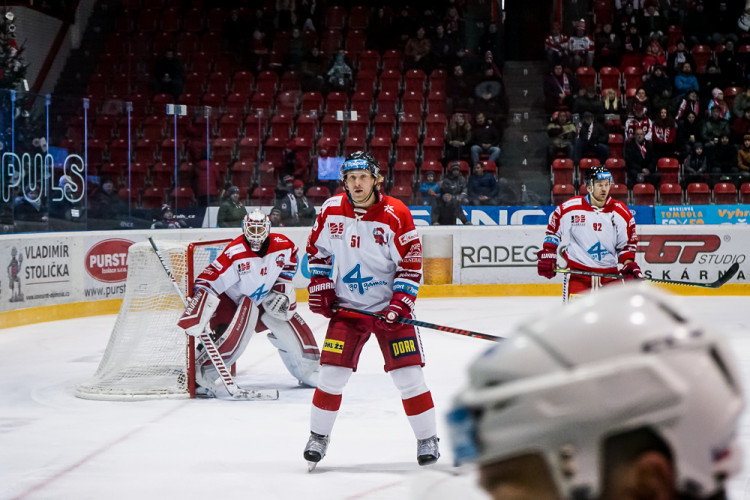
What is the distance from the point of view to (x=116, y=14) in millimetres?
15555

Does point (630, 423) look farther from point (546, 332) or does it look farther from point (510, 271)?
point (510, 271)

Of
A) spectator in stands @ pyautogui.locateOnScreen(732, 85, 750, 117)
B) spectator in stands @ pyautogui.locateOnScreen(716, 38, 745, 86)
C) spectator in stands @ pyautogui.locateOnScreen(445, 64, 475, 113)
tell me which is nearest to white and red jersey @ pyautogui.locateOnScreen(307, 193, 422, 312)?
spectator in stands @ pyautogui.locateOnScreen(445, 64, 475, 113)

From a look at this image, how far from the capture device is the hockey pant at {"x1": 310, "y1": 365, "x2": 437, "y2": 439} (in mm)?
3988

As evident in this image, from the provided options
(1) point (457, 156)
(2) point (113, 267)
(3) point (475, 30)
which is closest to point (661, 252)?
(1) point (457, 156)

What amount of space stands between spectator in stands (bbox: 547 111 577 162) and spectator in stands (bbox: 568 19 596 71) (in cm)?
233

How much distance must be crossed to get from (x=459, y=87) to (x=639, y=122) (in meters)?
2.39

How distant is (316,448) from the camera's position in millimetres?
4039

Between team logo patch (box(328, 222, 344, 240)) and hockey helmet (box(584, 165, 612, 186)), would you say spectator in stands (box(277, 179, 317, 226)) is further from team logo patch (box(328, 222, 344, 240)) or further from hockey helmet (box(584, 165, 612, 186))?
team logo patch (box(328, 222, 344, 240))

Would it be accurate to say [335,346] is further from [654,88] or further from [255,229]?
[654,88]

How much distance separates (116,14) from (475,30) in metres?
5.49

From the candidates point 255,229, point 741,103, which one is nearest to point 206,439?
point 255,229

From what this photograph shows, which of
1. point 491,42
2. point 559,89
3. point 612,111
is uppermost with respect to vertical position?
point 491,42

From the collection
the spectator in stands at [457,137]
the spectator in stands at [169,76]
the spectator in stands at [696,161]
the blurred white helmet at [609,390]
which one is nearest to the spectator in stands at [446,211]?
the spectator in stands at [457,137]

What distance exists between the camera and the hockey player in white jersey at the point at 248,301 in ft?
18.7
